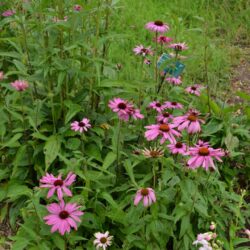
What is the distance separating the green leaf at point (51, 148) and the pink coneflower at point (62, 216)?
0.44 metres

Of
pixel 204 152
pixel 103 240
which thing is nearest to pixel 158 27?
pixel 204 152

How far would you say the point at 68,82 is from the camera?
2402 millimetres

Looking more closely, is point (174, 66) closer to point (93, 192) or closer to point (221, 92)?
point (93, 192)

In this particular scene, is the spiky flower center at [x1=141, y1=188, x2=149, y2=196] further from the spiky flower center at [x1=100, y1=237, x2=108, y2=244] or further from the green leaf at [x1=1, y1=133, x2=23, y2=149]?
the green leaf at [x1=1, y1=133, x2=23, y2=149]

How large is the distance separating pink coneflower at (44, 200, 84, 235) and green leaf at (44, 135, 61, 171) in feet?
1.44

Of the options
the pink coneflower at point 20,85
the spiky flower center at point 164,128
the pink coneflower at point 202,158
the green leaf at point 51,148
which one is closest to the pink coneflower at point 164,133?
the spiky flower center at point 164,128


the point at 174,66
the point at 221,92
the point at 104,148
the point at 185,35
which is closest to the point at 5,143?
the point at 104,148

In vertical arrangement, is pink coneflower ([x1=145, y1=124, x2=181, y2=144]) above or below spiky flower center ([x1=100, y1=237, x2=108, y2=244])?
above

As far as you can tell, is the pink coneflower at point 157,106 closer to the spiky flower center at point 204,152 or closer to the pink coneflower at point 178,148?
the pink coneflower at point 178,148

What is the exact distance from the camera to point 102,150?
7.89 ft

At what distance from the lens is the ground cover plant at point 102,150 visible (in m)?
Answer: 1.92

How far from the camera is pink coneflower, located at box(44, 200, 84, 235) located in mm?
1692

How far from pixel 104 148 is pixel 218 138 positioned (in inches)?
26.7

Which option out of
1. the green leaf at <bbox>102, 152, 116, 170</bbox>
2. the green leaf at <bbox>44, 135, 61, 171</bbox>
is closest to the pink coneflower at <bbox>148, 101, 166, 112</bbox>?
the green leaf at <bbox>102, 152, 116, 170</bbox>
